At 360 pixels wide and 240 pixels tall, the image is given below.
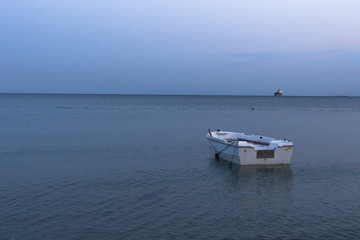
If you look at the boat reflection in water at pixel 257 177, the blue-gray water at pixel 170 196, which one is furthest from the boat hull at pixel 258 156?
the blue-gray water at pixel 170 196

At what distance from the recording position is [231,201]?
14602 mm

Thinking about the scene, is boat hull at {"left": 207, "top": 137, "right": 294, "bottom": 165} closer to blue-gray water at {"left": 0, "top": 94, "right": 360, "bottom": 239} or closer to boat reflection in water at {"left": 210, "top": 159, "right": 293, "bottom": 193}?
boat reflection in water at {"left": 210, "top": 159, "right": 293, "bottom": 193}

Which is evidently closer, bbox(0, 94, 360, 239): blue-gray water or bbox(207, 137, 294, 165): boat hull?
bbox(0, 94, 360, 239): blue-gray water

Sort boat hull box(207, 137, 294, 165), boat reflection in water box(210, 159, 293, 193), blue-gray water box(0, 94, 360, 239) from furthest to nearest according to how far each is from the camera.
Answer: boat hull box(207, 137, 294, 165), boat reflection in water box(210, 159, 293, 193), blue-gray water box(0, 94, 360, 239)

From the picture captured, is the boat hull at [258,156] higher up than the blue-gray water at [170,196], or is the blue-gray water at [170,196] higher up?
the boat hull at [258,156]

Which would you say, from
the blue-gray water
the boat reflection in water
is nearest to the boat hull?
the boat reflection in water

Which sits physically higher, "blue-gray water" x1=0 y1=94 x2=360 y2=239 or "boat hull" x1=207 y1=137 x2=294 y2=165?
"boat hull" x1=207 y1=137 x2=294 y2=165

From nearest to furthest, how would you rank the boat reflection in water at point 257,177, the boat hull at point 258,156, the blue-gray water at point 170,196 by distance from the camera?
the blue-gray water at point 170,196, the boat reflection in water at point 257,177, the boat hull at point 258,156

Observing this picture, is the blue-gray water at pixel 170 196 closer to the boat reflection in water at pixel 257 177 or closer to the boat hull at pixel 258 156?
the boat reflection in water at pixel 257 177

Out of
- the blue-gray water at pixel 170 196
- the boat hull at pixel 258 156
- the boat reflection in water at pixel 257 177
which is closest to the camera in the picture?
the blue-gray water at pixel 170 196

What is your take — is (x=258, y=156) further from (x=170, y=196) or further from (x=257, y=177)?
(x=170, y=196)

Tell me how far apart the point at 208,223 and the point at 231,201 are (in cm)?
269

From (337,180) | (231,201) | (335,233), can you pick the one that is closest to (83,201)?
(231,201)

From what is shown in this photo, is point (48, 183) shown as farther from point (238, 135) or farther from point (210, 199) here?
point (238, 135)
